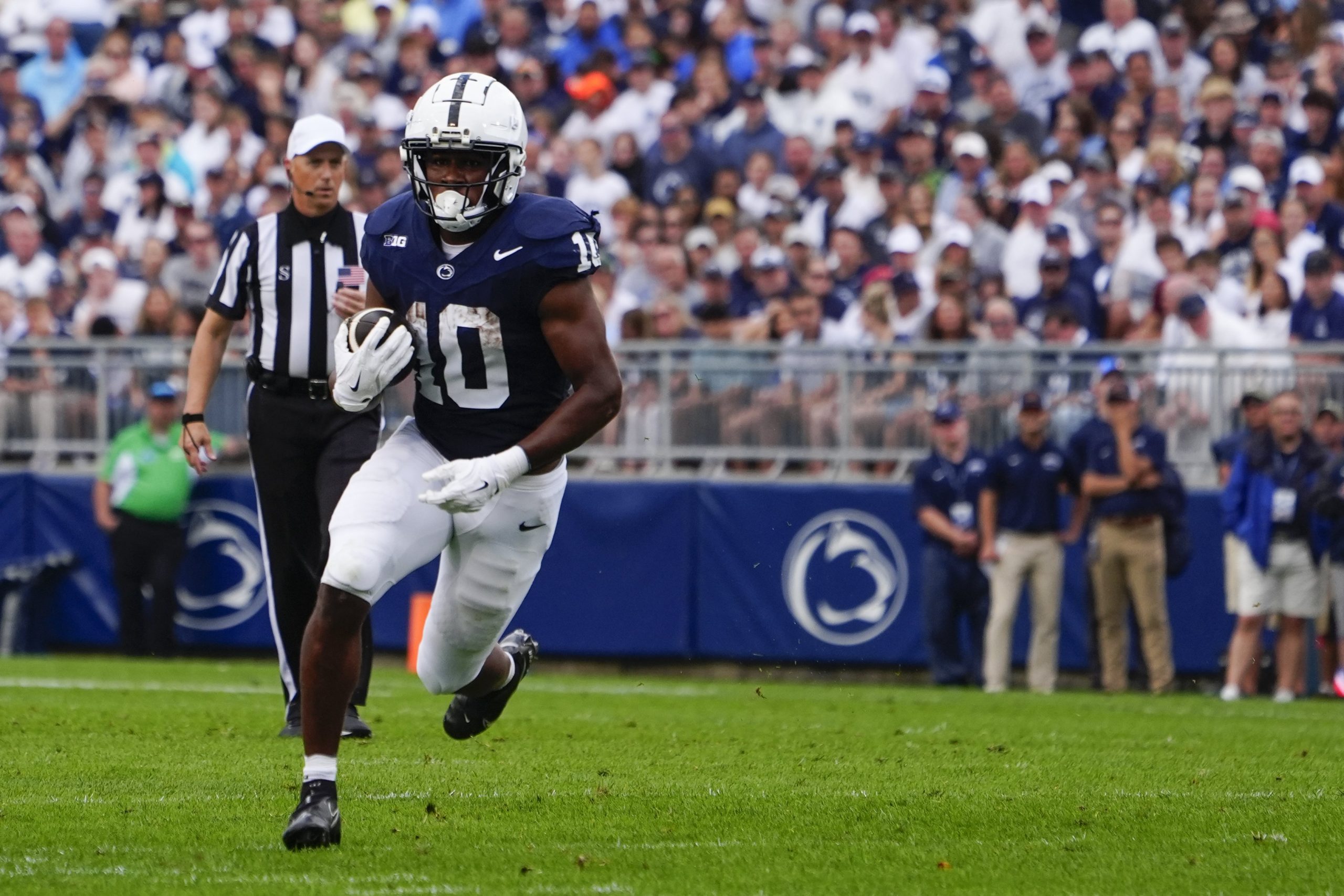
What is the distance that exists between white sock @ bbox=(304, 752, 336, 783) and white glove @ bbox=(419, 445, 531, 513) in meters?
0.61

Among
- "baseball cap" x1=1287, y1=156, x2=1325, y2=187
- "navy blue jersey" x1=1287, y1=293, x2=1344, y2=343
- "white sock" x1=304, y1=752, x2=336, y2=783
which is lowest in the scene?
"white sock" x1=304, y1=752, x2=336, y2=783

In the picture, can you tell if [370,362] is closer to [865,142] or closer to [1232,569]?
[1232,569]

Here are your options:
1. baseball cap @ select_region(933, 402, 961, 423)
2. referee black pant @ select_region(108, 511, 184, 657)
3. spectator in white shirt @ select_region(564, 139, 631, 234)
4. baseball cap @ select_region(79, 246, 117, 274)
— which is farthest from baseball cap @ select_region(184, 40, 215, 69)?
baseball cap @ select_region(933, 402, 961, 423)

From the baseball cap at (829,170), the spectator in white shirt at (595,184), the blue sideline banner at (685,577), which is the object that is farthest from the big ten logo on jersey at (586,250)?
the spectator in white shirt at (595,184)

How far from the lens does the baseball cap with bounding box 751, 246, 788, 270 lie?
12609 mm

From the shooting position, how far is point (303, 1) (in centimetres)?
1734

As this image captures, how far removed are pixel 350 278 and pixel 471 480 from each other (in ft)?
7.30

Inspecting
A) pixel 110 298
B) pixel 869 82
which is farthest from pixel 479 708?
pixel 869 82

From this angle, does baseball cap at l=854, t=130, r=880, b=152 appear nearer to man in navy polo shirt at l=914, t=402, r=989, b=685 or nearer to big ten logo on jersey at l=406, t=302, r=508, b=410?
man in navy polo shirt at l=914, t=402, r=989, b=685

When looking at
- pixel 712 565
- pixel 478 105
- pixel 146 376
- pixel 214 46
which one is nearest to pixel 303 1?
pixel 214 46

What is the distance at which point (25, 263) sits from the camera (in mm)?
14383

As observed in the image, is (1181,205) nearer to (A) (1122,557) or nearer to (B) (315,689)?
(A) (1122,557)

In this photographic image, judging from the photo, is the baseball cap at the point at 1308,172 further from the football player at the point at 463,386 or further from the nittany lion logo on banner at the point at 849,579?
the football player at the point at 463,386

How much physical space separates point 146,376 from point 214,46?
568 cm
